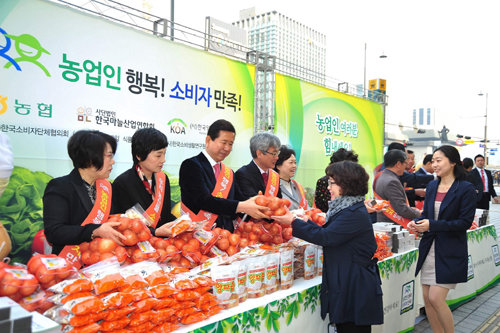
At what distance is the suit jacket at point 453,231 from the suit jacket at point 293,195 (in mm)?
1074

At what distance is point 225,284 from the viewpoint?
63.8 inches

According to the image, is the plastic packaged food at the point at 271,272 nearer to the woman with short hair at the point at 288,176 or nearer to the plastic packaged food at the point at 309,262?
the plastic packaged food at the point at 309,262

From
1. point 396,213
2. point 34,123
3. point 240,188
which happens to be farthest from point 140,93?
point 396,213

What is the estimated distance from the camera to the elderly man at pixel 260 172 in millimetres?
2729

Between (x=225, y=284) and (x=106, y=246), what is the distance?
0.52 metres

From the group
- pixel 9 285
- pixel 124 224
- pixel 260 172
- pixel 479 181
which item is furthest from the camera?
pixel 479 181

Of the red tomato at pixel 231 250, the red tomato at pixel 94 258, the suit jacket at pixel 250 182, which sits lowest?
the red tomato at pixel 231 250

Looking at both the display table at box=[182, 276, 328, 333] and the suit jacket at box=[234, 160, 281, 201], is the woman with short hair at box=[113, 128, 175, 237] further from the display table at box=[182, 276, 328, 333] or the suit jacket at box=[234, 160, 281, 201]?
the display table at box=[182, 276, 328, 333]

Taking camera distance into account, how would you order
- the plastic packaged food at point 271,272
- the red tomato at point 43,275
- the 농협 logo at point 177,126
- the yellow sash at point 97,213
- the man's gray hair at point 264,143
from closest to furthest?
1. the red tomato at point 43,275
2. the yellow sash at point 97,213
3. the plastic packaged food at point 271,272
4. the man's gray hair at point 264,143
5. the 농협 logo at point 177,126

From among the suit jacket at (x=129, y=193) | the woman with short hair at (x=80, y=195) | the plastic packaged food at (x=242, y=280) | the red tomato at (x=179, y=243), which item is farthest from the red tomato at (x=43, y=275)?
the suit jacket at (x=129, y=193)

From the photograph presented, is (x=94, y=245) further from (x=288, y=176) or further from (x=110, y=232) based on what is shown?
(x=288, y=176)

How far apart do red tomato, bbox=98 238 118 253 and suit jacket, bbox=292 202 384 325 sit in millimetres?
899

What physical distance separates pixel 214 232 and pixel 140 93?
104 inches

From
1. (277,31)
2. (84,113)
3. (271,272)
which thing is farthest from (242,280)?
(277,31)
